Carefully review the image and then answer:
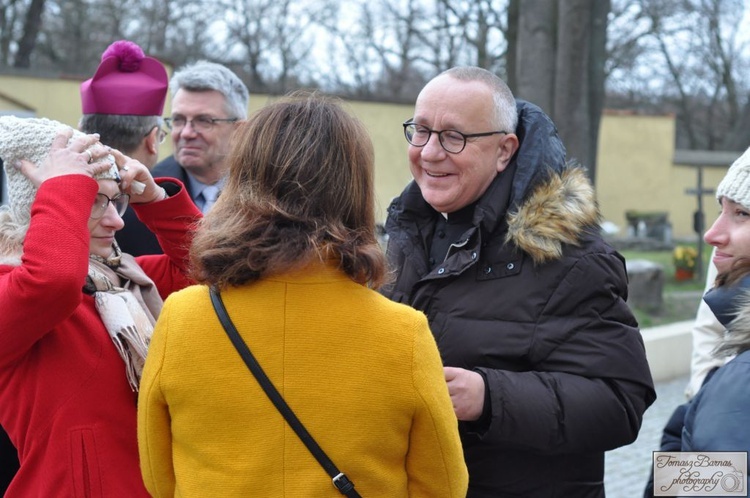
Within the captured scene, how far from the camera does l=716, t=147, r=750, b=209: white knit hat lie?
2369 mm

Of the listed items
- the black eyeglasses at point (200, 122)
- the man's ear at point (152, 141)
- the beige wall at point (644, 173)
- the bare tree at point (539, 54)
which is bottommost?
the beige wall at point (644, 173)

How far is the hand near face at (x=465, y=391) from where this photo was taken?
2.11 m

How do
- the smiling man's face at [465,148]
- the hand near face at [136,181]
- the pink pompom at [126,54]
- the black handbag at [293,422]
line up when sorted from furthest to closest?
the pink pompom at [126,54], the smiling man's face at [465,148], the hand near face at [136,181], the black handbag at [293,422]

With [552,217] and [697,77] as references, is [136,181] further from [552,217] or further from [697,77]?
[697,77]

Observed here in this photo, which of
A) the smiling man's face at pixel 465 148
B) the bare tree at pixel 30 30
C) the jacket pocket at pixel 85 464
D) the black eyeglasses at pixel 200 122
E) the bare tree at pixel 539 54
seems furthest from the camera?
the bare tree at pixel 30 30

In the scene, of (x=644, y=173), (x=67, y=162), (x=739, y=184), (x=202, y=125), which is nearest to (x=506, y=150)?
(x=739, y=184)

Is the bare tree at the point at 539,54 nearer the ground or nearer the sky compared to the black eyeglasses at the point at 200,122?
nearer the sky

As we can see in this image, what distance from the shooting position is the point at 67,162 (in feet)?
6.48

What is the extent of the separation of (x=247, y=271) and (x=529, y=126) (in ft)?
3.78

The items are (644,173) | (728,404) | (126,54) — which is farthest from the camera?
(644,173)

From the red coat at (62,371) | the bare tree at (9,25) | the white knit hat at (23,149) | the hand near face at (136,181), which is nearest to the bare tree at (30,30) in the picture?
the bare tree at (9,25)

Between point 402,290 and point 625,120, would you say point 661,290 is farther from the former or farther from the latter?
point 625,120

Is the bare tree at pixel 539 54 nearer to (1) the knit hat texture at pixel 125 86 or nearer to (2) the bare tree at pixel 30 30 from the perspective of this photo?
(1) the knit hat texture at pixel 125 86

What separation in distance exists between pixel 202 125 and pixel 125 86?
2.27 ft
